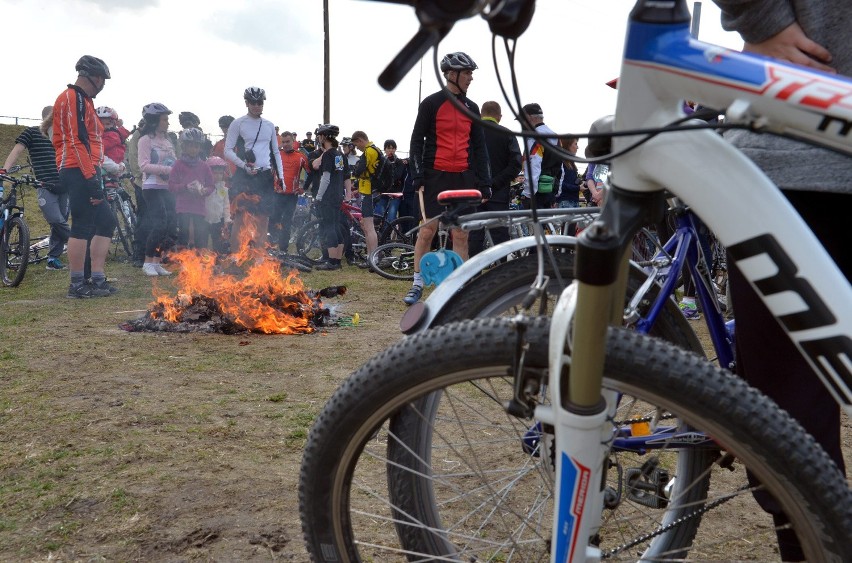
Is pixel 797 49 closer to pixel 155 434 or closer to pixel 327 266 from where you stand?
pixel 155 434

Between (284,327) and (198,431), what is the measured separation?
2.70 m

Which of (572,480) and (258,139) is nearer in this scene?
(572,480)

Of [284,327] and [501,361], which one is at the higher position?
[501,361]

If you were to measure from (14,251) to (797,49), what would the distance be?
9371 mm

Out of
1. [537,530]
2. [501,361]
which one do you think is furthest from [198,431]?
[501,361]

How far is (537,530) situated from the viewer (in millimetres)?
1894

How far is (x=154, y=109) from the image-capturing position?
375 inches

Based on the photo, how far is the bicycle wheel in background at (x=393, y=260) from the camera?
10.6m

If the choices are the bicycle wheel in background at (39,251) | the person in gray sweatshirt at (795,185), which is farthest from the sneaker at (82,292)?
the person in gray sweatshirt at (795,185)

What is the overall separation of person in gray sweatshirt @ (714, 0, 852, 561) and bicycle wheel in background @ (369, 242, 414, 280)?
853cm

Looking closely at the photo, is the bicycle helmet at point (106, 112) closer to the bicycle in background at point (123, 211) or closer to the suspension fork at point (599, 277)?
the bicycle in background at point (123, 211)

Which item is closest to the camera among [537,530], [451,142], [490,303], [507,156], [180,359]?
[537,530]

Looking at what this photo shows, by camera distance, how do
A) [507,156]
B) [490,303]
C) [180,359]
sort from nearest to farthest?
[490,303] → [180,359] → [507,156]

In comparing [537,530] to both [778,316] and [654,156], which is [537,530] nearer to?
[778,316]
